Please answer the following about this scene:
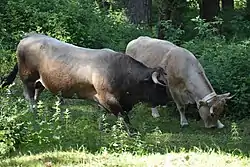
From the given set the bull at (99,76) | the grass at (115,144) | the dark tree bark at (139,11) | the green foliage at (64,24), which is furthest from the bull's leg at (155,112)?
the dark tree bark at (139,11)

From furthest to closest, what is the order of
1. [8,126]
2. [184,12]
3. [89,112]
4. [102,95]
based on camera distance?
[184,12], [89,112], [102,95], [8,126]

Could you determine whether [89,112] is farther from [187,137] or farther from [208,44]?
[208,44]

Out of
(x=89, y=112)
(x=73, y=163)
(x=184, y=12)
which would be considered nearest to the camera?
(x=73, y=163)

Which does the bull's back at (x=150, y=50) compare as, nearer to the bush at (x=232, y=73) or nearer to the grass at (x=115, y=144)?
the bush at (x=232, y=73)

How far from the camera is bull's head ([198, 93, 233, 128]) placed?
38.5 feet

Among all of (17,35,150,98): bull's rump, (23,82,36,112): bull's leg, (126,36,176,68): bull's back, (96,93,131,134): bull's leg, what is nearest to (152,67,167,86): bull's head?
(17,35,150,98): bull's rump

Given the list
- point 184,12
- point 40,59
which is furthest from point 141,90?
point 184,12

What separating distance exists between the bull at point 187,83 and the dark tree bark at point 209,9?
353 inches

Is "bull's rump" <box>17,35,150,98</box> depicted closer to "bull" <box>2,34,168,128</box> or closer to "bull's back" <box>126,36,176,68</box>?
"bull" <box>2,34,168,128</box>

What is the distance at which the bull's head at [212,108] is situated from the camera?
11727 mm

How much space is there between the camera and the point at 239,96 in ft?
42.7

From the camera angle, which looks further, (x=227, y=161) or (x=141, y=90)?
(x=141, y=90)

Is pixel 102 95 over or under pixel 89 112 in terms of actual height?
over

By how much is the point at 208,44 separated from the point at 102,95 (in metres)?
5.89
